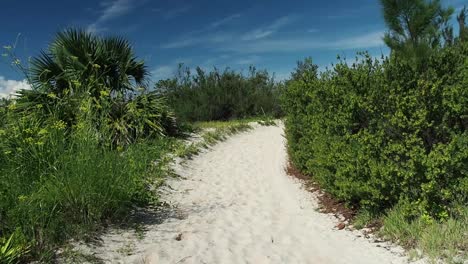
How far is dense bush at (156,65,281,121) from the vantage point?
2361 centimetres

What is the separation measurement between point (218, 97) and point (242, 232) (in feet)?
63.7

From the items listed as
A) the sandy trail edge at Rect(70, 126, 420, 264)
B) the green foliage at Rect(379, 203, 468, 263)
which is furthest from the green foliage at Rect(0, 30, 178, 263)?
the green foliage at Rect(379, 203, 468, 263)

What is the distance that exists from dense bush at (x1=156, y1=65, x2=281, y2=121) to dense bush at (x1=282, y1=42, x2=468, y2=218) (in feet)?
58.5

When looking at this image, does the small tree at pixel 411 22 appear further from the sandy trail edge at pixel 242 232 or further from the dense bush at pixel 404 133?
the sandy trail edge at pixel 242 232

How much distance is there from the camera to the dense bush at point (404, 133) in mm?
4289

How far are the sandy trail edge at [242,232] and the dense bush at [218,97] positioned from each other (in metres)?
14.9

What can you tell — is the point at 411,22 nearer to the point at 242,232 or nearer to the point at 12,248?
the point at 242,232

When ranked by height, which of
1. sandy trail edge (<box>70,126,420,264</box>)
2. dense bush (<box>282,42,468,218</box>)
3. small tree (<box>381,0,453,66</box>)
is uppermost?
small tree (<box>381,0,453,66</box>)

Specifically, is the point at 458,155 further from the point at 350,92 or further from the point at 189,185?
the point at 189,185

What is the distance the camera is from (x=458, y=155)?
411 cm

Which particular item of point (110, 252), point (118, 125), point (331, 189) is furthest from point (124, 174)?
point (118, 125)

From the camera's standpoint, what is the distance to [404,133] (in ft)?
14.9

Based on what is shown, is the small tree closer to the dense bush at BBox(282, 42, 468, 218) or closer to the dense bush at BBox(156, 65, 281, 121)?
the dense bush at BBox(282, 42, 468, 218)

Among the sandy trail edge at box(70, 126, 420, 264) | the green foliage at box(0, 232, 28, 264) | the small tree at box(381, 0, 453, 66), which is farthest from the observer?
the small tree at box(381, 0, 453, 66)
